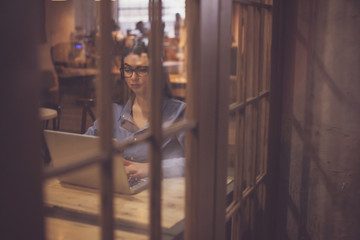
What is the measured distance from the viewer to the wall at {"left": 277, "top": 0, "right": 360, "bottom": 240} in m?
2.13

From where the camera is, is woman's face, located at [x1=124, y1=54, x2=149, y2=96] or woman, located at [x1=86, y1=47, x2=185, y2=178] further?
woman's face, located at [x1=124, y1=54, x2=149, y2=96]

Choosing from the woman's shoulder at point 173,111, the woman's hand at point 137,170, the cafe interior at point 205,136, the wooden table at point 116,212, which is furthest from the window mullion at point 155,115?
the woman's shoulder at point 173,111

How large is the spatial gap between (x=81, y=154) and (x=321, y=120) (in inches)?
51.2

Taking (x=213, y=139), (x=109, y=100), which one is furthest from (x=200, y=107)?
(x=109, y=100)

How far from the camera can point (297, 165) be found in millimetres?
2424

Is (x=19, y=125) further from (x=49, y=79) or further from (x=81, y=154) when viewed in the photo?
(x=49, y=79)

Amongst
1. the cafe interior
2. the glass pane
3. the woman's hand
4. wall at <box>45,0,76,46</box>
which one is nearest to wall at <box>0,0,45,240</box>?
the cafe interior

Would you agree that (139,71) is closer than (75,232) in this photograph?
No

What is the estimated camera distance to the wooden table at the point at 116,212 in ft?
4.91

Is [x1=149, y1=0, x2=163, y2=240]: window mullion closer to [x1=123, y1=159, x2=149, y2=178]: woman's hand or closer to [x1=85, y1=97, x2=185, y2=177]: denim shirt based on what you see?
[x1=123, y1=159, x2=149, y2=178]: woman's hand

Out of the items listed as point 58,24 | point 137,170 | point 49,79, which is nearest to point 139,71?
point 137,170

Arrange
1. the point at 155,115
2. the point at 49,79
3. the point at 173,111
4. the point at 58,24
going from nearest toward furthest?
the point at 155,115 < the point at 173,111 < the point at 49,79 < the point at 58,24

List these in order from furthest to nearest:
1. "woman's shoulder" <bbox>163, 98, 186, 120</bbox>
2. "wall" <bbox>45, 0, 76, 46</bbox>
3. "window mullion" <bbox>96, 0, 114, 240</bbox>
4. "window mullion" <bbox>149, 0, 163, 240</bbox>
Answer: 1. "wall" <bbox>45, 0, 76, 46</bbox>
2. "woman's shoulder" <bbox>163, 98, 186, 120</bbox>
3. "window mullion" <bbox>149, 0, 163, 240</bbox>
4. "window mullion" <bbox>96, 0, 114, 240</bbox>

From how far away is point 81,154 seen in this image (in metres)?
1.73
